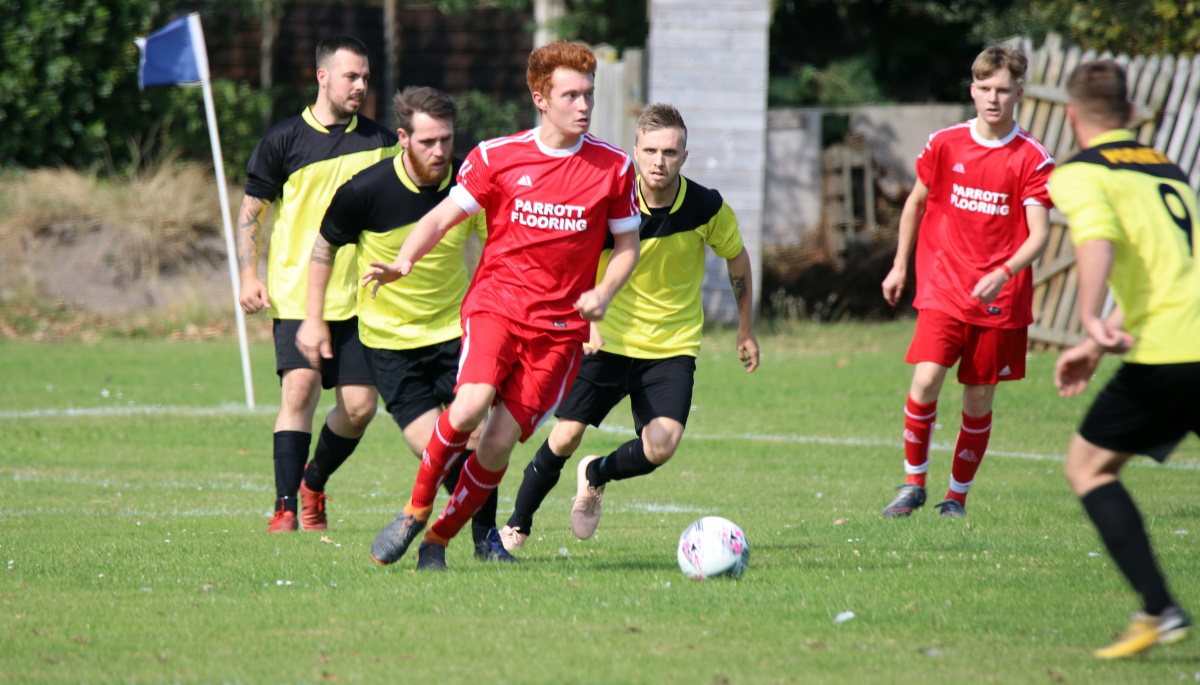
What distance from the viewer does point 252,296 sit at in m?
6.60

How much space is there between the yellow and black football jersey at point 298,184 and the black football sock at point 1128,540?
398cm

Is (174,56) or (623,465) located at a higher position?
(174,56)

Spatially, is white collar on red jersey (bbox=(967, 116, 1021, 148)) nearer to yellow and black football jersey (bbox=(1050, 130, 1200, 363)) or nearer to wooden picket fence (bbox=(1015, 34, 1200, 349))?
yellow and black football jersey (bbox=(1050, 130, 1200, 363))

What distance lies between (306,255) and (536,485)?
5.76 feet

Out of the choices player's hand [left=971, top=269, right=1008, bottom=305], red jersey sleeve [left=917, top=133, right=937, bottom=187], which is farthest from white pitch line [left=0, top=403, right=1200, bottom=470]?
player's hand [left=971, top=269, right=1008, bottom=305]

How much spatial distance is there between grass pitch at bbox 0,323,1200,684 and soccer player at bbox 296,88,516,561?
0.71 meters

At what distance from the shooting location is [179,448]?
10.2 m

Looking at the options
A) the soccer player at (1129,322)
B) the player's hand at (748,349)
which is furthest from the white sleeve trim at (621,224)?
the soccer player at (1129,322)

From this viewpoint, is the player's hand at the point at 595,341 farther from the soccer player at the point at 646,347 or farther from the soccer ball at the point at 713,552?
the soccer ball at the point at 713,552

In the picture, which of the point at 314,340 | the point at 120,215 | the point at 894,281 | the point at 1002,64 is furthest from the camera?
the point at 120,215

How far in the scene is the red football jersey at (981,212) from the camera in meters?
7.04

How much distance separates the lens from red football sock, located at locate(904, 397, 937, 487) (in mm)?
7340

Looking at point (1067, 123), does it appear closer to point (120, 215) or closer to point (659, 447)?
point (659, 447)

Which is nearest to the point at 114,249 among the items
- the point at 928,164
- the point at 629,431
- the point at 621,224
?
the point at 629,431
